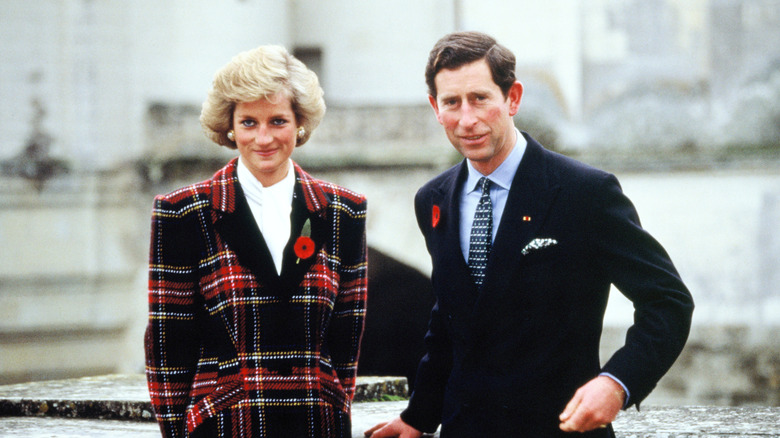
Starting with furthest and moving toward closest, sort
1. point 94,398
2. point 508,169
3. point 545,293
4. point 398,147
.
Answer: point 398,147, point 94,398, point 508,169, point 545,293

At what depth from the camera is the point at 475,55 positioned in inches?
80.1

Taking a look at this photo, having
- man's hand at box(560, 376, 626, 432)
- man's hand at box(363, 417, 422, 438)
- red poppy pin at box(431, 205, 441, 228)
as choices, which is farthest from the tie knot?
man's hand at box(363, 417, 422, 438)

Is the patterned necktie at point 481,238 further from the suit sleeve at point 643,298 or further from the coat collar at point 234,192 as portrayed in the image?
the coat collar at point 234,192

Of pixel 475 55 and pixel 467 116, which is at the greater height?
pixel 475 55

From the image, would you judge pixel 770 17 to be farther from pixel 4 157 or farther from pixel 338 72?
pixel 4 157

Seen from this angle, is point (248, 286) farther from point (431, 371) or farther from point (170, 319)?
point (431, 371)

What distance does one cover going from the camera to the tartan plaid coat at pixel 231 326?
2176 millimetres

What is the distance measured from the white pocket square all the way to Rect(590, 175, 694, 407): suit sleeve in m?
0.09

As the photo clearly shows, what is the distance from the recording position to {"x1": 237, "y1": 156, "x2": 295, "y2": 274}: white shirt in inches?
88.9

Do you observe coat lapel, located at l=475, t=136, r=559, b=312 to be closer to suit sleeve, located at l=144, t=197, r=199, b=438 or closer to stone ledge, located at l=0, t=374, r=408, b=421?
suit sleeve, located at l=144, t=197, r=199, b=438

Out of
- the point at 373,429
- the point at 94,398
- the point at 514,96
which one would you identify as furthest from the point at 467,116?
the point at 94,398

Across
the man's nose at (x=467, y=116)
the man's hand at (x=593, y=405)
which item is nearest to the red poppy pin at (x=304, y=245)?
the man's nose at (x=467, y=116)

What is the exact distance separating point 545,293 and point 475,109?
15.8 inches

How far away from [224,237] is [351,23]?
1061 cm
